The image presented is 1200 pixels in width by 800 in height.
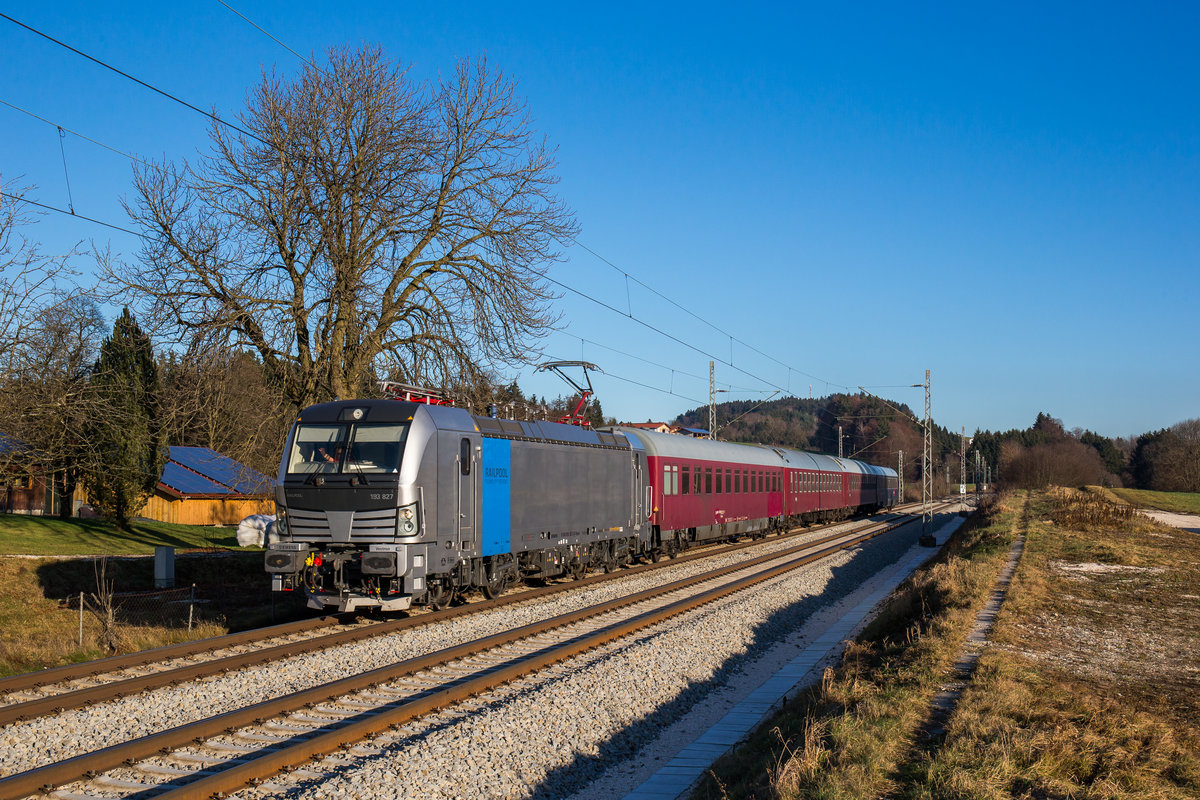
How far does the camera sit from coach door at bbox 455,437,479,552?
48.5ft

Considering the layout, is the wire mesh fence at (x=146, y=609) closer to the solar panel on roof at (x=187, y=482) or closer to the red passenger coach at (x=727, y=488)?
the red passenger coach at (x=727, y=488)

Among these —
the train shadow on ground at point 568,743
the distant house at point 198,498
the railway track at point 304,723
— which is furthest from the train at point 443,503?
the distant house at point 198,498

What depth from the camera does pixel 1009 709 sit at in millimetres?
8016

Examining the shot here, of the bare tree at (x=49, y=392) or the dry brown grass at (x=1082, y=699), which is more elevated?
the bare tree at (x=49, y=392)

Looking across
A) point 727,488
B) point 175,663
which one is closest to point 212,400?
point 175,663

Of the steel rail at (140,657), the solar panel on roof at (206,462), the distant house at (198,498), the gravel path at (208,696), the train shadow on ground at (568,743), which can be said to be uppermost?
the solar panel on roof at (206,462)

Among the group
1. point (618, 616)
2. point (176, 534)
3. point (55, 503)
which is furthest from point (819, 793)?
point (55, 503)

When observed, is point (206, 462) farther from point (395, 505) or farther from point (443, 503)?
point (395, 505)

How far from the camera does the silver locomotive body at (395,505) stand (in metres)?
13.3

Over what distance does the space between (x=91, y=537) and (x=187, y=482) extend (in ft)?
47.5

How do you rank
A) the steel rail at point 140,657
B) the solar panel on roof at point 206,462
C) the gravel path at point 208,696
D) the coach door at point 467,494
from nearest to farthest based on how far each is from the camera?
the gravel path at point 208,696 < the steel rail at point 140,657 < the coach door at point 467,494 < the solar panel on roof at point 206,462

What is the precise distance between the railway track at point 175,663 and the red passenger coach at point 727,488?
1012cm

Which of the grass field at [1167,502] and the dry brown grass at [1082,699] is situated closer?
the dry brown grass at [1082,699]

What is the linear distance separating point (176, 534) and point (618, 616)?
23.5m
